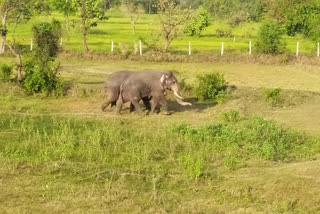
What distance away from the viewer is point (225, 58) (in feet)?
92.6

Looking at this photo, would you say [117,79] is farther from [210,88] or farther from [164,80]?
[210,88]

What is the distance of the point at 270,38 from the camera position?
93.3ft

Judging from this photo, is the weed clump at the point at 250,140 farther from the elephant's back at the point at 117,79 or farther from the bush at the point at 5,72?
the bush at the point at 5,72

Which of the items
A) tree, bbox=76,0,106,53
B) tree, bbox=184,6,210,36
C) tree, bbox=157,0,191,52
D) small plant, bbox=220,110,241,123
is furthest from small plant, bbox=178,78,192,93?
tree, bbox=184,6,210,36

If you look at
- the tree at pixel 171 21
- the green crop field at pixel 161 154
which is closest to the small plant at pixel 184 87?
the green crop field at pixel 161 154

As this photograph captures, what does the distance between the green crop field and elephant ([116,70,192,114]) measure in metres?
0.49

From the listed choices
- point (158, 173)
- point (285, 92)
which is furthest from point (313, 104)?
point (158, 173)

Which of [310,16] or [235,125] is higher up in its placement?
[310,16]

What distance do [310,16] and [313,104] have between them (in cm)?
2330

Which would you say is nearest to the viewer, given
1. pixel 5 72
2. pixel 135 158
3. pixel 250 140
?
pixel 135 158

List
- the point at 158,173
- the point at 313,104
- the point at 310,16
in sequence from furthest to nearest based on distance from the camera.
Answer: the point at 310,16 < the point at 313,104 < the point at 158,173

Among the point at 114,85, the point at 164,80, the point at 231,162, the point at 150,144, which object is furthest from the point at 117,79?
the point at 231,162

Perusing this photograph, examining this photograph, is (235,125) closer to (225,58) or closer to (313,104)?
(313,104)

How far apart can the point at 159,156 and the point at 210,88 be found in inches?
252
